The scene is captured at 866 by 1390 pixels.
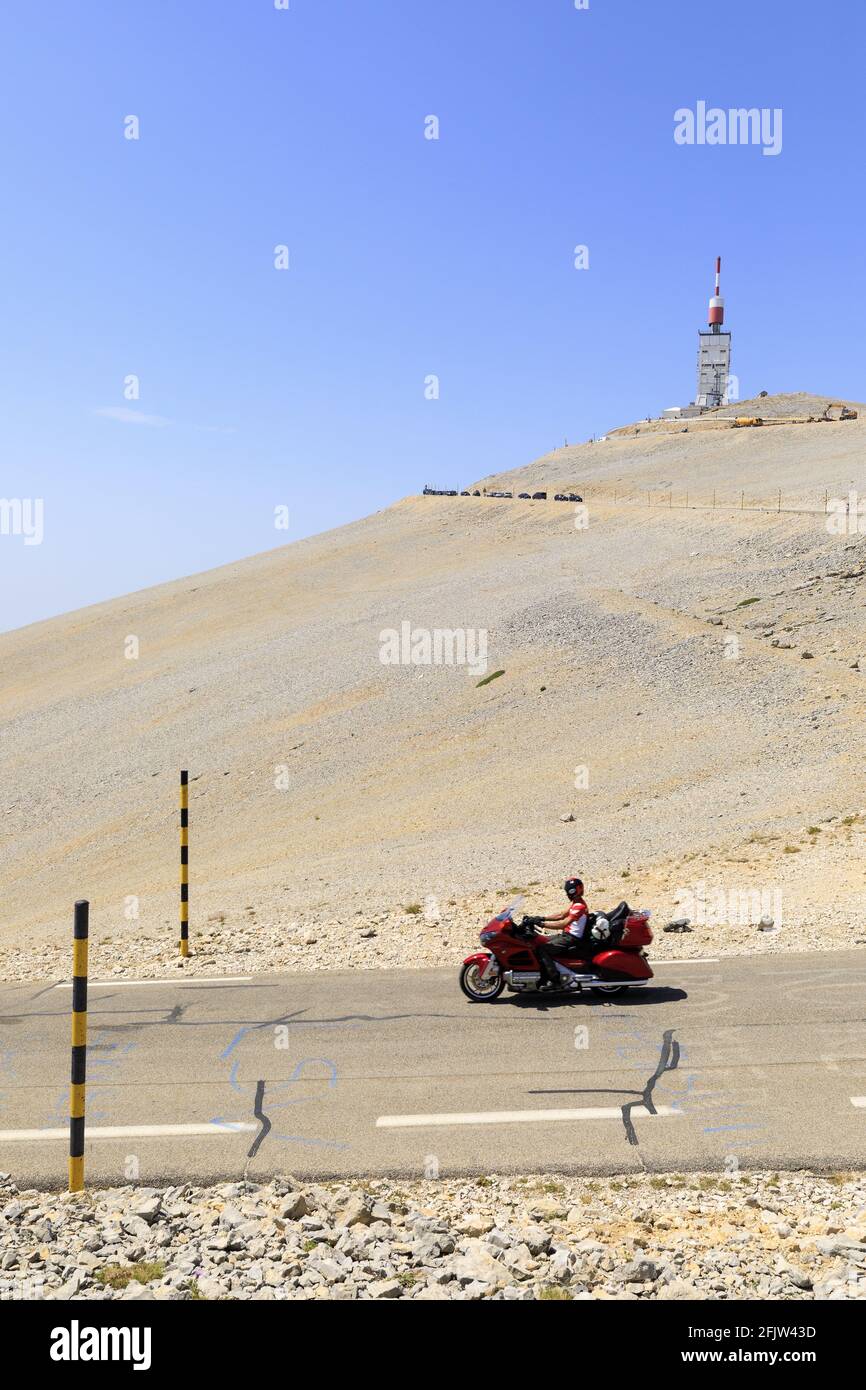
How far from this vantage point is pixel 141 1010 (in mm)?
11266

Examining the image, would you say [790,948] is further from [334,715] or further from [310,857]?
[334,715]

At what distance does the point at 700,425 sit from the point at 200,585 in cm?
7205

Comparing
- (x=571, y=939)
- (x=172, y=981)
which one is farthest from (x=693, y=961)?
(x=172, y=981)

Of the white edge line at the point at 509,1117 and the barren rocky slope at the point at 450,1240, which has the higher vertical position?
A: the white edge line at the point at 509,1117

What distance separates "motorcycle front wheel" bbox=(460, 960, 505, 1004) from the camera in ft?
36.7

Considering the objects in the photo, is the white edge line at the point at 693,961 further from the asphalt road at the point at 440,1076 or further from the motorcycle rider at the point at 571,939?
the motorcycle rider at the point at 571,939

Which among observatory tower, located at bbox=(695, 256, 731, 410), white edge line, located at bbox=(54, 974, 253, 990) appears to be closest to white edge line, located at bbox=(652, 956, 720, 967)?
white edge line, located at bbox=(54, 974, 253, 990)

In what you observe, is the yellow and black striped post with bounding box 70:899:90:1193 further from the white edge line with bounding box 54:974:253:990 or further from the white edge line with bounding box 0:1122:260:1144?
the white edge line with bounding box 54:974:253:990

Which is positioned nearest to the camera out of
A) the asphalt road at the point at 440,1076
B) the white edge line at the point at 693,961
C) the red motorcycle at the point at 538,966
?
the asphalt road at the point at 440,1076

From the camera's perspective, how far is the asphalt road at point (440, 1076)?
749 centimetres

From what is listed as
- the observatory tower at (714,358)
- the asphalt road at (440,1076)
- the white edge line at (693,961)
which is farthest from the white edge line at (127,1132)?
the observatory tower at (714,358)

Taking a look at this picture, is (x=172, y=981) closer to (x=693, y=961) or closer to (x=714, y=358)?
(x=693, y=961)

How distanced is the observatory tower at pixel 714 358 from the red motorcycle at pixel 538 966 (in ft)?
501
